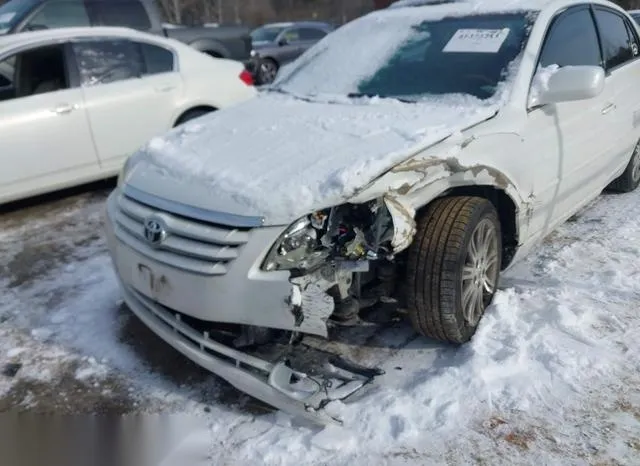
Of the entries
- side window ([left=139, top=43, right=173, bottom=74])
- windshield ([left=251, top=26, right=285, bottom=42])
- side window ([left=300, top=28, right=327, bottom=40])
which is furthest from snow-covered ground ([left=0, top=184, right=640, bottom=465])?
side window ([left=300, top=28, right=327, bottom=40])

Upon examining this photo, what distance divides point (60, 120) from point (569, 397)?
4430 mm

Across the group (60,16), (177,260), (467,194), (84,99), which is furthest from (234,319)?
(60,16)

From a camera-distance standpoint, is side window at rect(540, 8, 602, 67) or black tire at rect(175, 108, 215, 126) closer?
side window at rect(540, 8, 602, 67)

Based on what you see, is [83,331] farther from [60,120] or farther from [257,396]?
[60,120]

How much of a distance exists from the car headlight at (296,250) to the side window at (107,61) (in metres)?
3.78

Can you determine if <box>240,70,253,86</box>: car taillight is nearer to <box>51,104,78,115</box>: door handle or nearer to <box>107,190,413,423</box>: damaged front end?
<box>51,104,78,115</box>: door handle

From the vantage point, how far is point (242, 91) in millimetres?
6684

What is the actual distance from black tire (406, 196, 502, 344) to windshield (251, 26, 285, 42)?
1206 centimetres

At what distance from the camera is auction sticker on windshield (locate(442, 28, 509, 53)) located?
3613mm

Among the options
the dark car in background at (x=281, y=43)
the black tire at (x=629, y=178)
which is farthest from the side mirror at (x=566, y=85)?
the dark car in background at (x=281, y=43)

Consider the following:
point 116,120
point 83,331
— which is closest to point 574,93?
point 83,331

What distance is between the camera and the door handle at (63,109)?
5.38 meters

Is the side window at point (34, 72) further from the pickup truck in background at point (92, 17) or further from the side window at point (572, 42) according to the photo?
the side window at point (572, 42)

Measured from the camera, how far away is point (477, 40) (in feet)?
12.1
